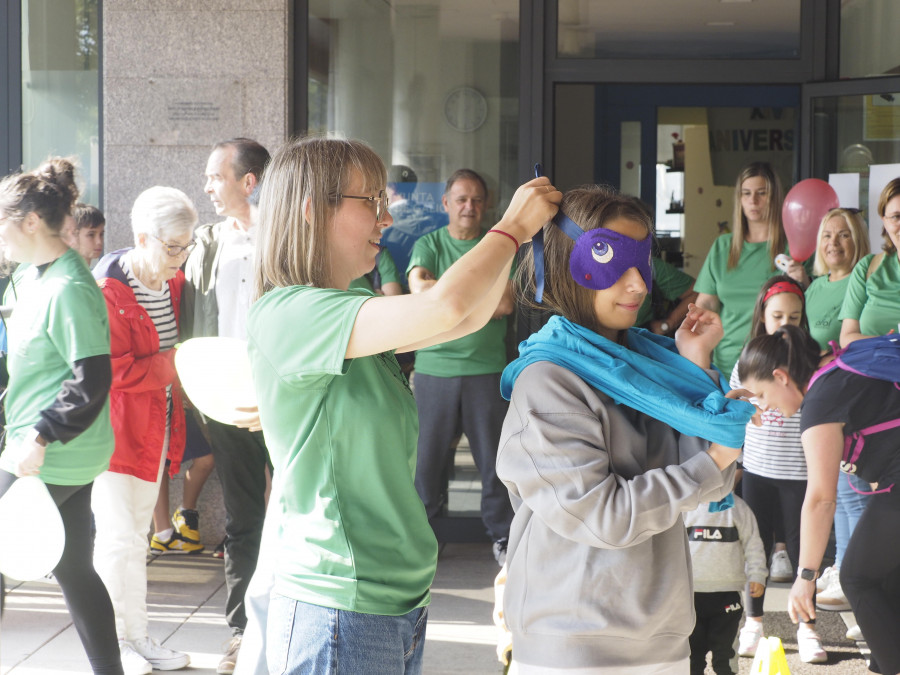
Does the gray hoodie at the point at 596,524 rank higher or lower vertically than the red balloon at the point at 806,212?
lower

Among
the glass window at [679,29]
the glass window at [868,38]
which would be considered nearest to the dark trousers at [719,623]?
the glass window at [679,29]

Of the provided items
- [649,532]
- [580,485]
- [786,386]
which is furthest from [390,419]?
[786,386]

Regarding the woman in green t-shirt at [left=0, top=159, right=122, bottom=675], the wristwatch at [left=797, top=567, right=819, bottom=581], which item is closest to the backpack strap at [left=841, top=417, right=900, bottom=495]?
the wristwatch at [left=797, top=567, right=819, bottom=581]

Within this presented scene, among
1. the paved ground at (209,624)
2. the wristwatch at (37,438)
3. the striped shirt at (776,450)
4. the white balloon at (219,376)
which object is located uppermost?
the white balloon at (219,376)

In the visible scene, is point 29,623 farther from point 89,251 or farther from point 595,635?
point 595,635

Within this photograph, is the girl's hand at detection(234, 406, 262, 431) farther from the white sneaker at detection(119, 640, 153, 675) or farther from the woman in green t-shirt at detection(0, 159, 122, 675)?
the white sneaker at detection(119, 640, 153, 675)

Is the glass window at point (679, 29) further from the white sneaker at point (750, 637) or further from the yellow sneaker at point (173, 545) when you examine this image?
the yellow sneaker at point (173, 545)

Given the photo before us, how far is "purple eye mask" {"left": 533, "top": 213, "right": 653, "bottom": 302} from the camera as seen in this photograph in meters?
1.96

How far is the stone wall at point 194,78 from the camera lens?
18.1 feet

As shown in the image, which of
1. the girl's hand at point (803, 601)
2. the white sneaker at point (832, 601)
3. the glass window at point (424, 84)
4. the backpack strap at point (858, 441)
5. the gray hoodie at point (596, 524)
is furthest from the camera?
the glass window at point (424, 84)

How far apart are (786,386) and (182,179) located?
134 inches

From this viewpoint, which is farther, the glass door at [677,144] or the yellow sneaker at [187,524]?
the glass door at [677,144]

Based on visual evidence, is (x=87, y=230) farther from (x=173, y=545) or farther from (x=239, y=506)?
(x=239, y=506)

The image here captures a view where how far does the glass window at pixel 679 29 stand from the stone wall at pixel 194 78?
1.64m
